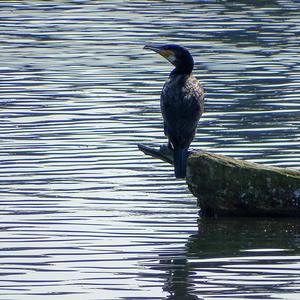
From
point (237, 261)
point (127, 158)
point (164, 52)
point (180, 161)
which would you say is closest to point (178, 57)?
point (164, 52)

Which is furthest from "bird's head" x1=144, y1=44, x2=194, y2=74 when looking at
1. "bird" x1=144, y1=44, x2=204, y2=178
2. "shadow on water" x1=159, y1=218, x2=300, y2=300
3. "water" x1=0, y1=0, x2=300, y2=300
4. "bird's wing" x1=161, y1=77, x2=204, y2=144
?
"shadow on water" x1=159, y1=218, x2=300, y2=300

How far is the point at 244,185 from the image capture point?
13.0 metres

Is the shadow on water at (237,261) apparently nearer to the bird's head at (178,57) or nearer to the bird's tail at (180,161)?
the bird's tail at (180,161)

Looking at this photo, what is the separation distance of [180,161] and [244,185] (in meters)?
0.81

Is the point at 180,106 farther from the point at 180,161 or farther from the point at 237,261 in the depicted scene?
the point at 237,261

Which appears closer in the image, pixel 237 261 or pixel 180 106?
pixel 237 261

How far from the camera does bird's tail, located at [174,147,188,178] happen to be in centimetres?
1338

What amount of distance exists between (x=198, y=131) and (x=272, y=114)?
1993mm

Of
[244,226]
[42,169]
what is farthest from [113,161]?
[244,226]

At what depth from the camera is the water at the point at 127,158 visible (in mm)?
10938

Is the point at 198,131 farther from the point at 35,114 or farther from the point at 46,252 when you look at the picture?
the point at 46,252

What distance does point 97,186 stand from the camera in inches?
595

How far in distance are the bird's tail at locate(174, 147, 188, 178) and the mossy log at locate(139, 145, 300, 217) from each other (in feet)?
0.65

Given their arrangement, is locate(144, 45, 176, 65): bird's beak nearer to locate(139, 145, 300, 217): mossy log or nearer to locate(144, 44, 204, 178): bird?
locate(144, 44, 204, 178): bird
